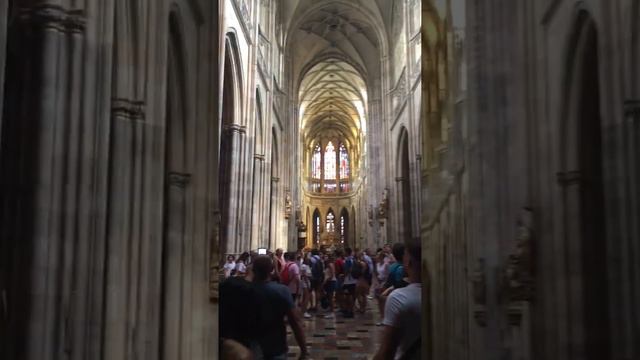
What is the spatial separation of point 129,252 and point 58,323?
3.96 ft

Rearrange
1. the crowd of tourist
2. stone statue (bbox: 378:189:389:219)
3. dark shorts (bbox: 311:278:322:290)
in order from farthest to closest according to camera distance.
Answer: stone statue (bbox: 378:189:389:219) → dark shorts (bbox: 311:278:322:290) → the crowd of tourist

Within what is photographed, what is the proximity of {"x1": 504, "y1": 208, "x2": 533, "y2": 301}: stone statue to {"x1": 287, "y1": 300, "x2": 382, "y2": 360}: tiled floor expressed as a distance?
2535 mm

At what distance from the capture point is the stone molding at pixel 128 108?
533 cm

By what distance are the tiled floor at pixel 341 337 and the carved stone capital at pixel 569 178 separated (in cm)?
322

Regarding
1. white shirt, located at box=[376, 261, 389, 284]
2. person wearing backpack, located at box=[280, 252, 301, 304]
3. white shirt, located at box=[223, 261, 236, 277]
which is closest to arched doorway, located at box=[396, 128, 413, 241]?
white shirt, located at box=[376, 261, 389, 284]

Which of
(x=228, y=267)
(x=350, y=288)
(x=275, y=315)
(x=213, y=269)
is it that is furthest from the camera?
(x=350, y=288)

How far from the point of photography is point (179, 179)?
686cm

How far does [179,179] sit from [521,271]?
364 centimetres

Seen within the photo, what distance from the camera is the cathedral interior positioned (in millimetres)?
4324

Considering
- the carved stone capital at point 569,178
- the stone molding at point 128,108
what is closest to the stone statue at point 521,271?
the carved stone capital at point 569,178

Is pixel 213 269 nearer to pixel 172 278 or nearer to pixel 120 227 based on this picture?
pixel 172 278

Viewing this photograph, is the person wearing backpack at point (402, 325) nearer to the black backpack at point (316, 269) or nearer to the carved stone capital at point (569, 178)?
the carved stone capital at point (569, 178)

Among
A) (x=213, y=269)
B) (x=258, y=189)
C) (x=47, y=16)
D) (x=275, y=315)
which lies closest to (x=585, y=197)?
(x=275, y=315)

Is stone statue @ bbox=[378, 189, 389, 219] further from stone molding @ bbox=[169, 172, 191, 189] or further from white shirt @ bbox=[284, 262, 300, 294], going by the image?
stone molding @ bbox=[169, 172, 191, 189]
